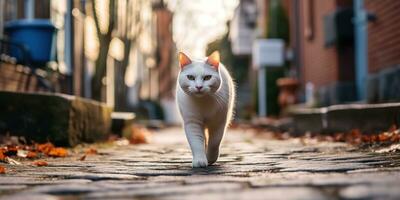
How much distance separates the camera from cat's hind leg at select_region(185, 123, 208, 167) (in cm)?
397

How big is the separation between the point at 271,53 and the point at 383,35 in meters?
9.47

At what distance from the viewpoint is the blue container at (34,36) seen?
886cm

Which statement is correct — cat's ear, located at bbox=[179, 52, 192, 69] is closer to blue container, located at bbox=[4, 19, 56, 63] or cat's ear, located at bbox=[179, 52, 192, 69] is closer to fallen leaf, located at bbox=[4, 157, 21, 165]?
fallen leaf, located at bbox=[4, 157, 21, 165]

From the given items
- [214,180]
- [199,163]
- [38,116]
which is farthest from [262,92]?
[214,180]

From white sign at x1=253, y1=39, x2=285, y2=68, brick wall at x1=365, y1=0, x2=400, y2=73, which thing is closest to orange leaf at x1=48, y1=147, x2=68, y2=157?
brick wall at x1=365, y1=0, x2=400, y2=73

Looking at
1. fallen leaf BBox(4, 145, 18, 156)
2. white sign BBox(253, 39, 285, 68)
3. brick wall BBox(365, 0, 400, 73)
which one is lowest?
fallen leaf BBox(4, 145, 18, 156)

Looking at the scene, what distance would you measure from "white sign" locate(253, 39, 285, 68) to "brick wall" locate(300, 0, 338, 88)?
2617 millimetres

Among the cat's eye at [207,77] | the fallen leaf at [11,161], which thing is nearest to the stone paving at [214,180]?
the fallen leaf at [11,161]

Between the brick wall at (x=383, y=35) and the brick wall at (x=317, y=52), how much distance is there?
2156 millimetres

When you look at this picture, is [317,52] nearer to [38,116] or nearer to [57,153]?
[38,116]

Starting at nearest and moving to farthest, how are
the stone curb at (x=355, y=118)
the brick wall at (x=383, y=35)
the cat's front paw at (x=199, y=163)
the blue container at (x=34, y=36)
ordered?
the cat's front paw at (x=199, y=163) < the stone curb at (x=355, y=118) < the brick wall at (x=383, y=35) < the blue container at (x=34, y=36)

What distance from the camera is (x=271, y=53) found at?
17.4 meters

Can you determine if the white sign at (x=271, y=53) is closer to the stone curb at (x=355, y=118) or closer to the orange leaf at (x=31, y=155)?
the stone curb at (x=355, y=118)

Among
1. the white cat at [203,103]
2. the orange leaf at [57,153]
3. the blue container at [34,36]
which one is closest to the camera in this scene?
the white cat at [203,103]
